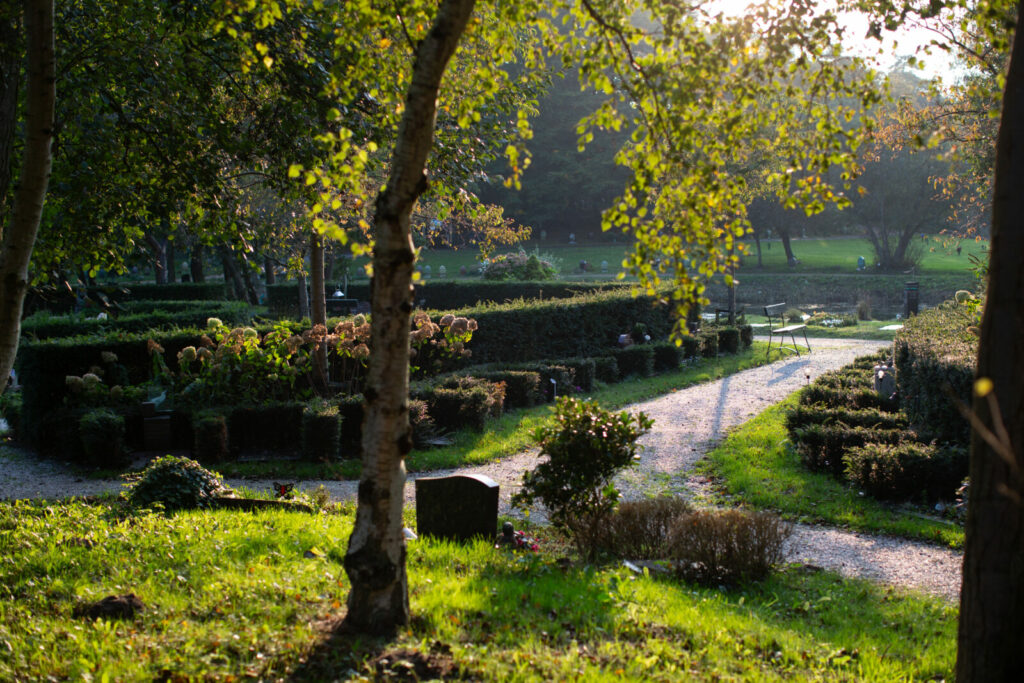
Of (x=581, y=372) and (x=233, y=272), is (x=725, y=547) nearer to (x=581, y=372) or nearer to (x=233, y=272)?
(x=581, y=372)

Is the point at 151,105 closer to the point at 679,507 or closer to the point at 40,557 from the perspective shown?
the point at 40,557

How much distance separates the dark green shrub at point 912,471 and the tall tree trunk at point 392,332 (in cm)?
631

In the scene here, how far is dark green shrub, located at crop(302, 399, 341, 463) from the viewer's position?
400 inches

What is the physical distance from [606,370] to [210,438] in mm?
9031

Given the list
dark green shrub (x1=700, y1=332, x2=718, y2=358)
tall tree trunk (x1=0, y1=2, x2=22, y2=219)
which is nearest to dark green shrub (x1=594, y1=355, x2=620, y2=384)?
dark green shrub (x1=700, y1=332, x2=718, y2=358)

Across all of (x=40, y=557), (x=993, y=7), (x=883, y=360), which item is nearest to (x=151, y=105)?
(x=40, y=557)

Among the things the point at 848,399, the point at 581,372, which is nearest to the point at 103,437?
the point at 581,372

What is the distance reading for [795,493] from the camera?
8898 millimetres

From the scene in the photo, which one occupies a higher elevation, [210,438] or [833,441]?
[210,438]

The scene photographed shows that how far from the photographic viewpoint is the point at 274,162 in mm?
7281

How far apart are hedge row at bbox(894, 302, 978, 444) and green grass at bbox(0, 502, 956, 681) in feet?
10.4

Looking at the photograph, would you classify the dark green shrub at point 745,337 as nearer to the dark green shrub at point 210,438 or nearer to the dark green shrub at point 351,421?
the dark green shrub at point 351,421

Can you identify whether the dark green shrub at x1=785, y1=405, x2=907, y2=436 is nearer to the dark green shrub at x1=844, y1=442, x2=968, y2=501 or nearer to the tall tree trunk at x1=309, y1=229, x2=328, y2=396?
the dark green shrub at x1=844, y1=442, x2=968, y2=501

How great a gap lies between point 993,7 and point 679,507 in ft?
14.2
